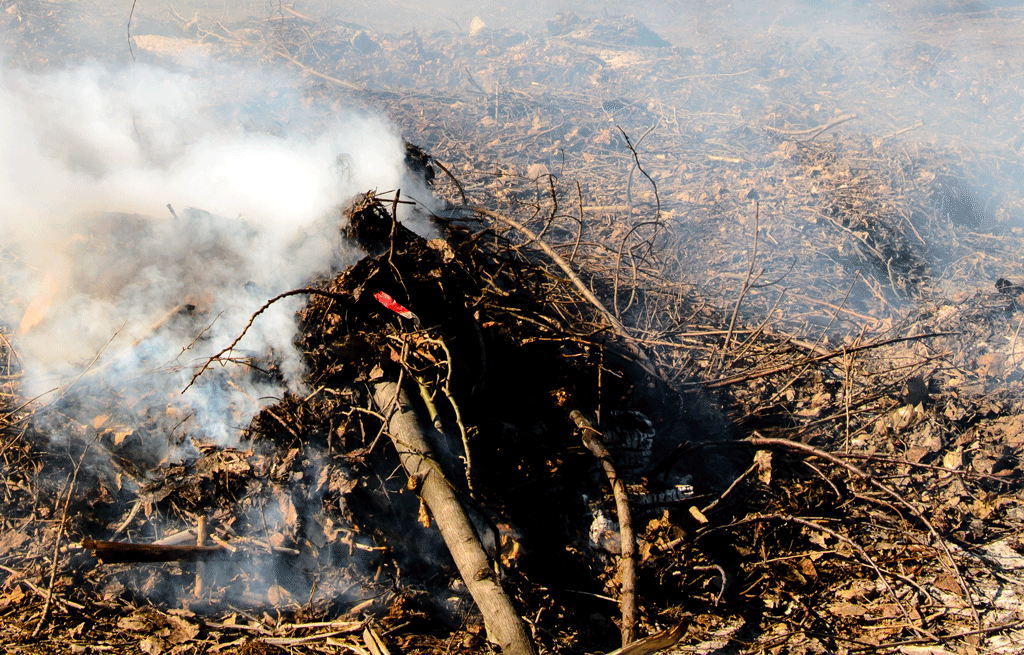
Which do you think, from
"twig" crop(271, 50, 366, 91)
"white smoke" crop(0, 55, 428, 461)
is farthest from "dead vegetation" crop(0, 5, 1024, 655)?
"twig" crop(271, 50, 366, 91)

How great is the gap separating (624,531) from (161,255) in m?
3.83

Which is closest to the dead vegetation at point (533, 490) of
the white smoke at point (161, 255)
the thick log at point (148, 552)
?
the thick log at point (148, 552)

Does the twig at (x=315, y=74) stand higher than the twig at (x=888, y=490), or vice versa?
the twig at (x=315, y=74)

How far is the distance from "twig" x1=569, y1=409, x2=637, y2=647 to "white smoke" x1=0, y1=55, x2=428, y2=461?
76.5 inches

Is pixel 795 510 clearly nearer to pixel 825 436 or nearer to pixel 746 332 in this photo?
pixel 825 436

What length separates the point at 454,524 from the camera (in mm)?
2770

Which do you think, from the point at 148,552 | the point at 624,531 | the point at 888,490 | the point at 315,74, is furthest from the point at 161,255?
the point at 315,74

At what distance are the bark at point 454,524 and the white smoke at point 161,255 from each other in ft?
2.58

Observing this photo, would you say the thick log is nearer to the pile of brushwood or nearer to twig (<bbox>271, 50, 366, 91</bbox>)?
the pile of brushwood

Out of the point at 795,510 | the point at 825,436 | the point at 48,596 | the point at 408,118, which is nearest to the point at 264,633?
the point at 48,596

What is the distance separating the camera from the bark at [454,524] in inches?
99.3

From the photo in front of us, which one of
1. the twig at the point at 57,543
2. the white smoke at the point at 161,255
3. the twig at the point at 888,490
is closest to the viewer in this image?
the twig at the point at 57,543

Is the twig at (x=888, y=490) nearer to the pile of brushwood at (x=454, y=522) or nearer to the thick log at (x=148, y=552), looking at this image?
the pile of brushwood at (x=454, y=522)

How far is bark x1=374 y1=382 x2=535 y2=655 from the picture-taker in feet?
8.27
